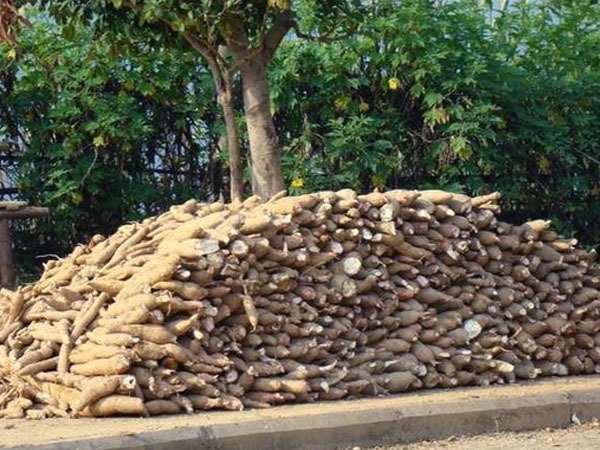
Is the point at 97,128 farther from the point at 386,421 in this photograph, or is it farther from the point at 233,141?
the point at 386,421

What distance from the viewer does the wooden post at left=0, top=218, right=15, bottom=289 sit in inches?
442

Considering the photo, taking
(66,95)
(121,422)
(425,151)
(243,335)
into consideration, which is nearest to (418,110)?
(425,151)

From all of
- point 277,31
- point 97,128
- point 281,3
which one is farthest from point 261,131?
point 97,128

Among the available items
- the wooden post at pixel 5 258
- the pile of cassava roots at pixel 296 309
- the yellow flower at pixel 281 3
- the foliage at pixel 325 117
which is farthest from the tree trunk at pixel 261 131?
the wooden post at pixel 5 258

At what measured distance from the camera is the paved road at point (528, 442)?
7672 mm

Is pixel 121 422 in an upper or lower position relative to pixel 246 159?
lower

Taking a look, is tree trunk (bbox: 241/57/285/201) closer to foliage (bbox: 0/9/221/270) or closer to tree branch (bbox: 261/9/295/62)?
tree branch (bbox: 261/9/295/62)

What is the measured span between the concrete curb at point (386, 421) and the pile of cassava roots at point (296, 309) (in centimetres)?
31

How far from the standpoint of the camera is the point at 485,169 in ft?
40.7

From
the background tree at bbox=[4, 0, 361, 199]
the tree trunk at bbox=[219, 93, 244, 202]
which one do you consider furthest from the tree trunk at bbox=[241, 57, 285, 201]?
the tree trunk at bbox=[219, 93, 244, 202]

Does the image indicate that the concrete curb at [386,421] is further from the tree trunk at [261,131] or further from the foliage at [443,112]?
the foliage at [443,112]

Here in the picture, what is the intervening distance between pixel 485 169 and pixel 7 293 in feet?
16.9

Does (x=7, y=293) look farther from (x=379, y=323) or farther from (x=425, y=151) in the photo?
(x=425, y=151)

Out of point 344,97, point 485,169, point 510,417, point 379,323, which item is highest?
point 344,97
